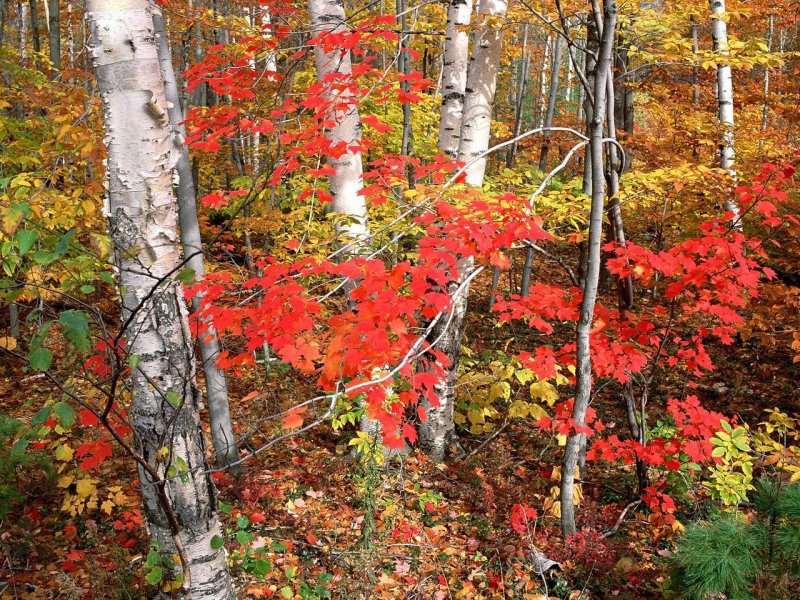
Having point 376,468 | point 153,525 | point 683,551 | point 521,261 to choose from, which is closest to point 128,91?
point 153,525

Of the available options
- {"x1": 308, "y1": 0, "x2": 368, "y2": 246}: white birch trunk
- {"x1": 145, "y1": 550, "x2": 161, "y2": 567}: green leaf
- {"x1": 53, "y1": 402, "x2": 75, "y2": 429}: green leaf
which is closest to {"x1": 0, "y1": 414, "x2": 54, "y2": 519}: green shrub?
{"x1": 145, "y1": 550, "x2": 161, "y2": 567}: green leaf

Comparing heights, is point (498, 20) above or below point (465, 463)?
above

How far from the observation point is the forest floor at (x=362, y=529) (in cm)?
342

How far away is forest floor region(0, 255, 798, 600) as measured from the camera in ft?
11.2

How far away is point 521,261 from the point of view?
11102 mm

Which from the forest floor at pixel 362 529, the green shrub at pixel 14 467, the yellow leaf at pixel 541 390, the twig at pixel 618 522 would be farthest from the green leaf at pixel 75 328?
the yellow leaf at pixel 541 390

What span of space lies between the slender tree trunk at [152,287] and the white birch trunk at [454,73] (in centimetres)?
309

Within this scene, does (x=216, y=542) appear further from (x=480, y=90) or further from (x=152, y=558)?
(x=480, y=90)

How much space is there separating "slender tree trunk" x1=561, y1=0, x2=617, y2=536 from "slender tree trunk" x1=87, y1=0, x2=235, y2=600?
249 centimetres

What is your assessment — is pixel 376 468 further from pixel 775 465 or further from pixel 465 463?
pixel 775 465

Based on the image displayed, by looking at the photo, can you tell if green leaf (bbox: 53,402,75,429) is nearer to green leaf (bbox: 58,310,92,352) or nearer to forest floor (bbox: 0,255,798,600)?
green leaf (bbox: 58,310,92,352)

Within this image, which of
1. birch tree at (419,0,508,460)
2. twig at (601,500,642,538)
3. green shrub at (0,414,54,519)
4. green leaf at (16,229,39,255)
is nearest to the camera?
green leaf at (16,229,39,255)

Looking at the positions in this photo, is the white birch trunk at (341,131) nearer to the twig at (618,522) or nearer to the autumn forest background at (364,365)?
the autumn forest background at (364,365)

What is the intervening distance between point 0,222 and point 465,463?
445 centimetres
